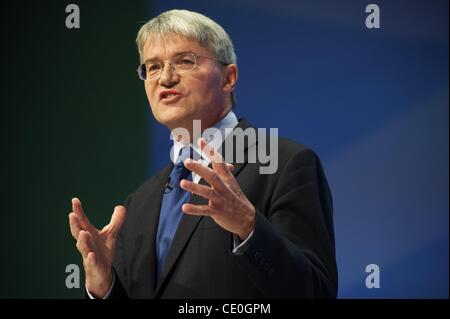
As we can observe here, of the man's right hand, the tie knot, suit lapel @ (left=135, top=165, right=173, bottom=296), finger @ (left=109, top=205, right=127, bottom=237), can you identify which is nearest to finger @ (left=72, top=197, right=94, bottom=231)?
the man's right hand

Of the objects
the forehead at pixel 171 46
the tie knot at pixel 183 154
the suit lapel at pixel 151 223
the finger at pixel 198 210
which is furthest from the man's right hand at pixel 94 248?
the forehead at pixel 171 46

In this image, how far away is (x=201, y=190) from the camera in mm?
Answer: 1420

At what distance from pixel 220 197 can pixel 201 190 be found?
0.05 metres

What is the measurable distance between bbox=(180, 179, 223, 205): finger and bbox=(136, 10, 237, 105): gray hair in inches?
29.0

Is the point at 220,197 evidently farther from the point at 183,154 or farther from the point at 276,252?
the point at 183,154

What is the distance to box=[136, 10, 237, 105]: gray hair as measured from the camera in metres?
2.03

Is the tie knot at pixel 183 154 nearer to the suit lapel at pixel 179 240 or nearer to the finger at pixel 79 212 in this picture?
the suit lapel at pixel 179 240

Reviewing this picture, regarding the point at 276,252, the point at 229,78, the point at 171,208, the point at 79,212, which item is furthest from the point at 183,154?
the point at 276,252

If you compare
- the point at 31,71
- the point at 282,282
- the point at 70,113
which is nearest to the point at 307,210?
the point at 282,282

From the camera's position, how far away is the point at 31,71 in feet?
9.72

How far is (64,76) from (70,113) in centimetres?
17

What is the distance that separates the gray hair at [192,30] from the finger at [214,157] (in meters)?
0.66

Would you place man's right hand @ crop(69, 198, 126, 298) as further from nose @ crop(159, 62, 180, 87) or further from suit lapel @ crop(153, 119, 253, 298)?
nose @ crop(159, 62, 180, 87)
